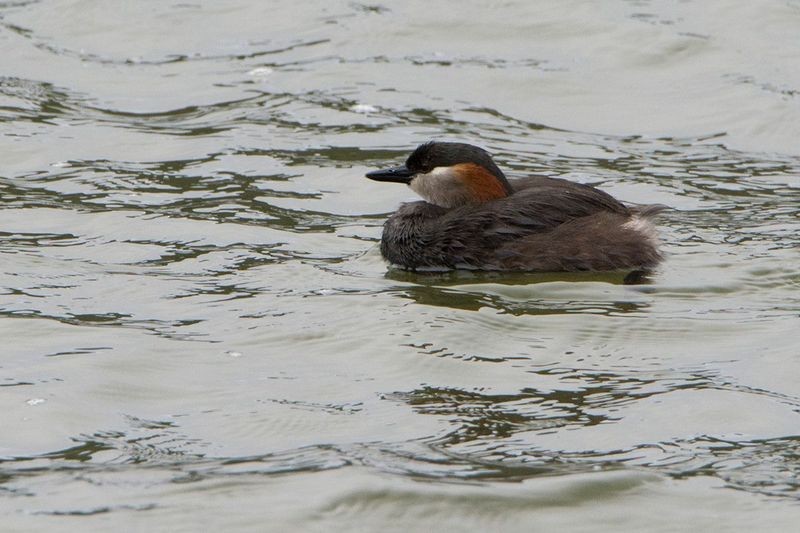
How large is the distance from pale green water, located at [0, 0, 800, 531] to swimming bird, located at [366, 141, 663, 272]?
17 cm

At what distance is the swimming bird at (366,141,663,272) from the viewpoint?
8.04 meters

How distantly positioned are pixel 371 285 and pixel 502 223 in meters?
0.85

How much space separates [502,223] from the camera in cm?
818

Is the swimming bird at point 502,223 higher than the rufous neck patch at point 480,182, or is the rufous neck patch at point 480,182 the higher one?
the rufous neck patch at point 480,182

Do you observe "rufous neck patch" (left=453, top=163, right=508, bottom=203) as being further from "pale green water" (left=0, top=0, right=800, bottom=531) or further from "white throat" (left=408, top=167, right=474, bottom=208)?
"pale green water" (left=0, top=0, right=800, bottom=531)

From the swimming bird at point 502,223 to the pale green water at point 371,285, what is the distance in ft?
0.57

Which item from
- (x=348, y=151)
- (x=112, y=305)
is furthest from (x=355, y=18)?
(x=112, y=305)

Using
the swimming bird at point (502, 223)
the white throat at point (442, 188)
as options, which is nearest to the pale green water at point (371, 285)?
the swimming bird at point (502, 223)

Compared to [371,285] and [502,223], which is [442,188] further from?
[371,285]

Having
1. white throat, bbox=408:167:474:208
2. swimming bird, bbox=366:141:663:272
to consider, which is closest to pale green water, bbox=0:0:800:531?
swimming bird, bbox=366:141:663:272

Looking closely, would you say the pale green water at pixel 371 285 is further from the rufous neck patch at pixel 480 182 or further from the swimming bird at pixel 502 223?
the rufous neck patch at pixel 480 182

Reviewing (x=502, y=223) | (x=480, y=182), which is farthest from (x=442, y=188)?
(x=502, y=223)

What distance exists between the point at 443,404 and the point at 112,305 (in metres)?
2.23

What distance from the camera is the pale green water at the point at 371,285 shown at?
17.2ft
